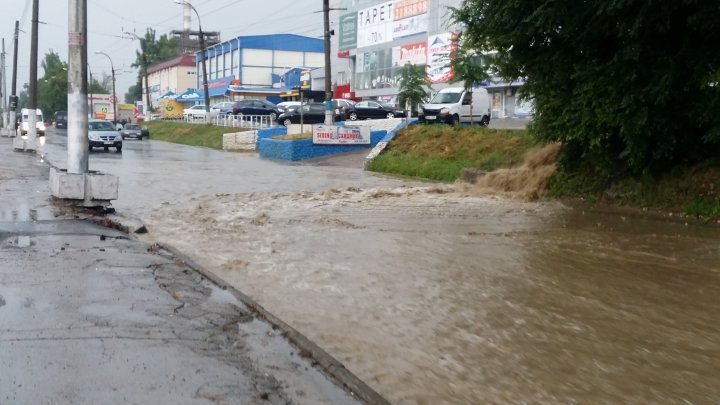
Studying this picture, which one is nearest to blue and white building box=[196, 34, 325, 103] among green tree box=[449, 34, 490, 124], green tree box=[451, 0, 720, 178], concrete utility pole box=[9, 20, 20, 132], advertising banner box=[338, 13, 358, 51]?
advertising banner box=[338, 13, 358, 51]

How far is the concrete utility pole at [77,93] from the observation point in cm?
1498

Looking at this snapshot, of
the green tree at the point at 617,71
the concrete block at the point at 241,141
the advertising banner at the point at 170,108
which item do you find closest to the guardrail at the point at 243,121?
the concrete block at the point at 241,141

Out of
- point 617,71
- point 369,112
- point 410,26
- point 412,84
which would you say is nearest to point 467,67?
point 412,84

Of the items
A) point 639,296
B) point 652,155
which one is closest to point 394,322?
point 639,296

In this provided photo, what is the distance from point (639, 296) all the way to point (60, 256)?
680 cm

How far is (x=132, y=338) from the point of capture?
21.1 ft

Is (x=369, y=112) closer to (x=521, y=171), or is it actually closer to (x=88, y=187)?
(x=521, y=171)

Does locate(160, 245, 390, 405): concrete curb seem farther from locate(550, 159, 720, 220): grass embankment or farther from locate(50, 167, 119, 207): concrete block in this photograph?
locate(550, 159, 720, 220): grass embankment

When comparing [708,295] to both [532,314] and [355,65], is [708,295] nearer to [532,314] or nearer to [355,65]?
[532,314]

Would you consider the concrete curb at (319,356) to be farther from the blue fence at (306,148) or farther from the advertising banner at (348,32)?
the advertising banner at (348,32)

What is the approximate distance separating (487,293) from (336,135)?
2866 cm

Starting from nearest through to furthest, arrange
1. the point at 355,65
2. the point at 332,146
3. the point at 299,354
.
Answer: the point at 299,354 → the point at 332,146 → the point at 355,65

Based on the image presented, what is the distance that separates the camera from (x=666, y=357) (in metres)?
6.68

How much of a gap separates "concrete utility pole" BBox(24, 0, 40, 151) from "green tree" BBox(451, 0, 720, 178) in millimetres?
25126
